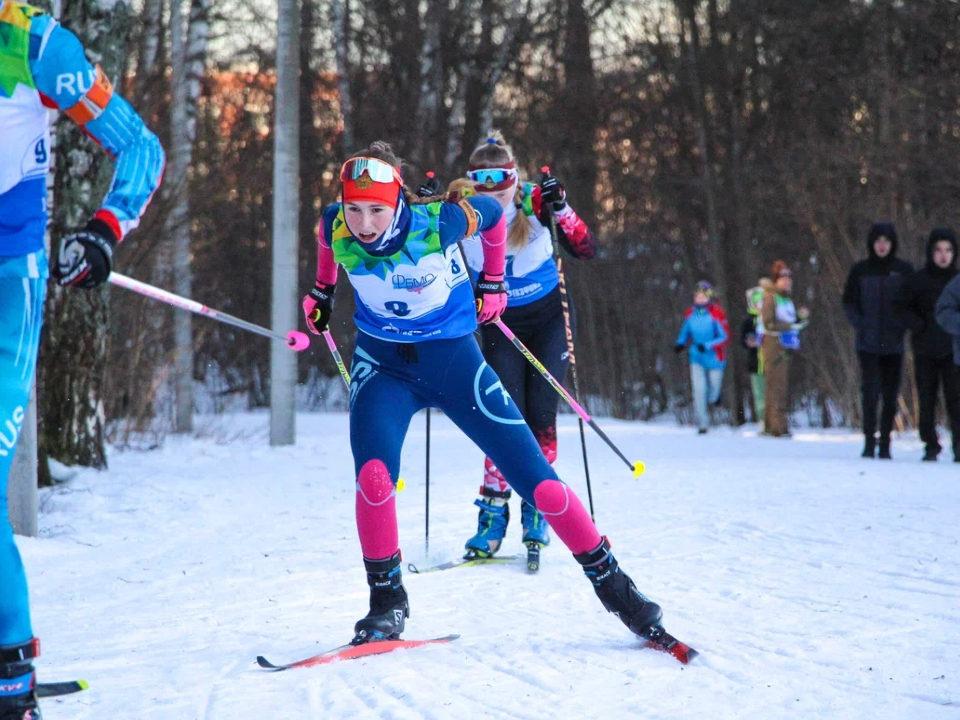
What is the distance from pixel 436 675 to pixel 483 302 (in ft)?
5.47

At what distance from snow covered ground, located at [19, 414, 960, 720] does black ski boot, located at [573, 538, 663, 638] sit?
0.12 meters

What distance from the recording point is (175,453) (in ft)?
34.2

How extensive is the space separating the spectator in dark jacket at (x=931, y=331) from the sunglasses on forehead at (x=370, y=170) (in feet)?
24.0

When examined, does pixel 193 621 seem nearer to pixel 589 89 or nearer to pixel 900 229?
pixel 900 229

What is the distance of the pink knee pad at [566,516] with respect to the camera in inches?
152

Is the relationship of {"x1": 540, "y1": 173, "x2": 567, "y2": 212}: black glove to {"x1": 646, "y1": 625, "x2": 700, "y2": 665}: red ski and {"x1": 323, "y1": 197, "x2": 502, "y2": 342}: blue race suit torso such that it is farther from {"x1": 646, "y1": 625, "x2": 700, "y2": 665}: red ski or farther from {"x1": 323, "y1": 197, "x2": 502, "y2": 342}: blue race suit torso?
{"x1": 646, "y1": 625, "x2": 700, "y2": 665}: red ski

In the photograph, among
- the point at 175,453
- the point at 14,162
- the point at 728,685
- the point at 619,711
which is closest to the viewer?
the point at 14,162

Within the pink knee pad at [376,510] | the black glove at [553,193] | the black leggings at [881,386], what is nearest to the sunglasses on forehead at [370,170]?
the pink knee pad at [376,510]

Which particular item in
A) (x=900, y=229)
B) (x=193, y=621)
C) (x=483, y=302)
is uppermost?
(x=900, y=229)

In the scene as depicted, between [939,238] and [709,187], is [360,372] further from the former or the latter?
[709,187]

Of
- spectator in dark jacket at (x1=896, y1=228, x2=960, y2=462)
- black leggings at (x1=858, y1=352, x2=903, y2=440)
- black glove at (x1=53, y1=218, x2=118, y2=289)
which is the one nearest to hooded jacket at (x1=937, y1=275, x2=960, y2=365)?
spectator in dark jacket at (x1=896, y1=228, x2=960, y2=462)

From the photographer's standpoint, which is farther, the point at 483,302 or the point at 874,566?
the point at 874,566

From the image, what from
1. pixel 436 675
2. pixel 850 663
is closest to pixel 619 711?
pixel 436 675

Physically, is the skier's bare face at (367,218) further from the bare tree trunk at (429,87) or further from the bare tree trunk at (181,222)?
the bare tree trunk at (429,87)
